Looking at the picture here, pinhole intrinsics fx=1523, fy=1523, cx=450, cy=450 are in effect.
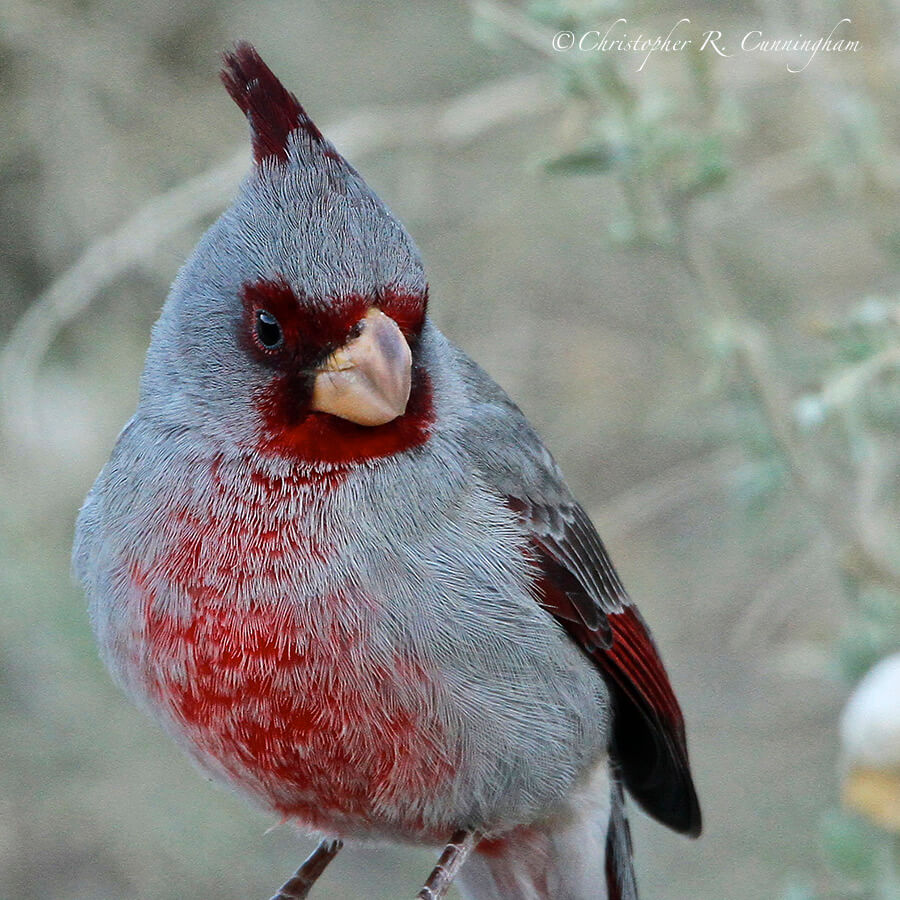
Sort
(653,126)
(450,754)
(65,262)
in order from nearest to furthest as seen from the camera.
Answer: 1. (450,754)
2. (653,126)
3. (65,262)

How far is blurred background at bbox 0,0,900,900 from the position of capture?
9.88 feet

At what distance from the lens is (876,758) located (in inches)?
94.6

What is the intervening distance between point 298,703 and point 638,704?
0.81 meters

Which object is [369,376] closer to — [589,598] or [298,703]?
[298,703]

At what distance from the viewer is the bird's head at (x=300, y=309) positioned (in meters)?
2.29

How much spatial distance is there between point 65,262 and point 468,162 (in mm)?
1356

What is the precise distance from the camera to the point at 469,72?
5.12 m

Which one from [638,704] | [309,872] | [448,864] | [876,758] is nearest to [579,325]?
[638,704]

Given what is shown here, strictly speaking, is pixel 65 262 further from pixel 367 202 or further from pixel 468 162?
pixel 367 202

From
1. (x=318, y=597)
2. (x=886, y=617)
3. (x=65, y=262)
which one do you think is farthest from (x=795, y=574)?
(x=65, y=262)

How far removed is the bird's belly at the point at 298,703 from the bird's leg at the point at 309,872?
0.46 meters

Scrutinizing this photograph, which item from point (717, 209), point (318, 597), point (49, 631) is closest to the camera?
point (318, 597)

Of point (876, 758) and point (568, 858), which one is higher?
point (876, 758)

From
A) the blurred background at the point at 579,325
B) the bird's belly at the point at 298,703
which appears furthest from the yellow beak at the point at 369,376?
the blurred background at the point at 579,325
